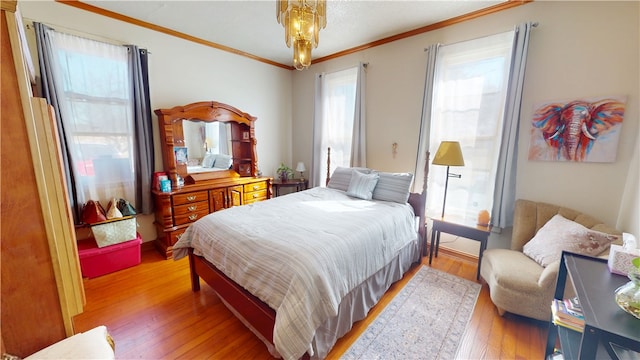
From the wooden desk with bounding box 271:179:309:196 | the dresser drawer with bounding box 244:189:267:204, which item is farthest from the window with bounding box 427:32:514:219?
the dresser drawer with bounding box 244:189:267:204

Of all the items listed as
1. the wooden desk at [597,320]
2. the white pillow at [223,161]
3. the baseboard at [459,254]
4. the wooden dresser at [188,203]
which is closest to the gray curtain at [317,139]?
the wooden dresser at [188,203]

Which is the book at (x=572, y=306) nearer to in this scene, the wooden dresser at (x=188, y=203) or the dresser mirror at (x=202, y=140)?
the wooden dresser at (x=188, y=203)

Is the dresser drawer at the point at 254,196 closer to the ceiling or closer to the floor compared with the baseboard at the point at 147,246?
closer to the ceiling

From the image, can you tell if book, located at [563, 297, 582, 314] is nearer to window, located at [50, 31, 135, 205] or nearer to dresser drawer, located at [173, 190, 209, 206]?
dresser drawer, located at [173, 190, 209, 206]

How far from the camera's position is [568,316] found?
1206 mm

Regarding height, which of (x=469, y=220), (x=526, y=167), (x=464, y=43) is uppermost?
(x=464, y=43)

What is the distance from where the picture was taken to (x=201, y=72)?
3.28m

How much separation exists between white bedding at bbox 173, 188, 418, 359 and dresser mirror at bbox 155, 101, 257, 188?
4.51 feet

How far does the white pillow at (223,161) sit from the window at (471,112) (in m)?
2.89

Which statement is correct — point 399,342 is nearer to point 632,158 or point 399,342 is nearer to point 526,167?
point 526,167

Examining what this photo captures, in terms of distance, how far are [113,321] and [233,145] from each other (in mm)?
2511

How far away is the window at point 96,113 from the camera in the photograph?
90.7 inches

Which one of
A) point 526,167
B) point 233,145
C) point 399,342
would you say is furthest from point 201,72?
point 526,167

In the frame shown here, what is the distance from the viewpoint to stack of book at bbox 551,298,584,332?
1.18 metres
